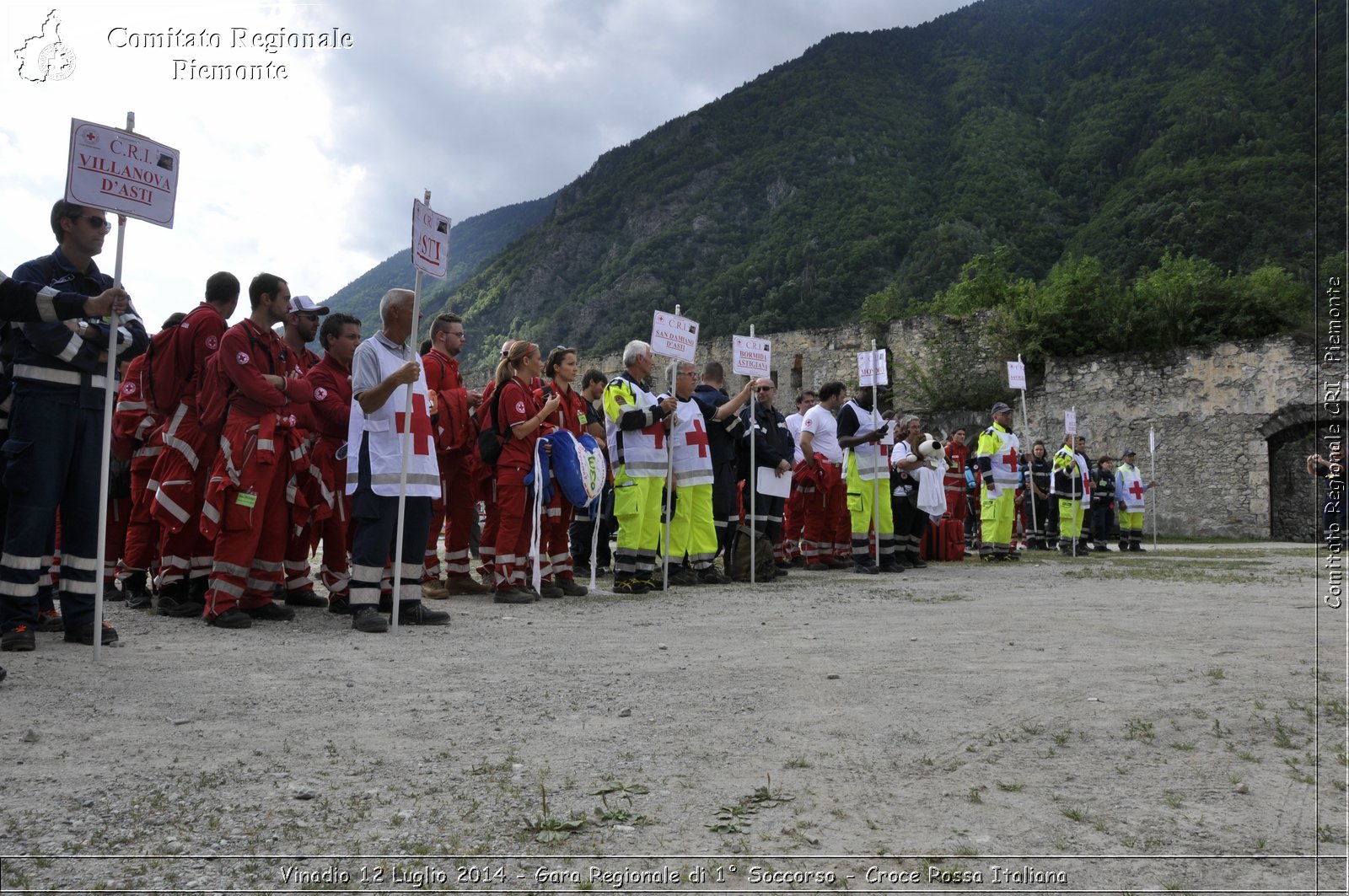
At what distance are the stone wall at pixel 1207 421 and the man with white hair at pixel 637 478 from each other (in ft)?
61.7

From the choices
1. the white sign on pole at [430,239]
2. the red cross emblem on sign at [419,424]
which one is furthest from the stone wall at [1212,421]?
the red cross emblem on sign at [419,424]

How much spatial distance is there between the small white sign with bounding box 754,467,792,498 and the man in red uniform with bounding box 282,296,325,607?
429 centimetres

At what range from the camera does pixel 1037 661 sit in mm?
4508

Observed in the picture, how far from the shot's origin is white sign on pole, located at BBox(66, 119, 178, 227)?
447 cm

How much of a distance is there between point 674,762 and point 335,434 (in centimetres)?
409

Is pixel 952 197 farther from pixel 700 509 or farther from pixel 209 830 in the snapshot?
pixel 209 830

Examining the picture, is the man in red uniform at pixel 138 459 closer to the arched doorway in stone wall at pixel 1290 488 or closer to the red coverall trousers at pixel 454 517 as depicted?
the red coverall trousers at pixel 454 517

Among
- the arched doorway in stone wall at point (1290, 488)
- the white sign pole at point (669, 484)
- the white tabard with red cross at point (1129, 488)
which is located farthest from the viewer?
the arched doorway in stone wall at point (1290, 488)

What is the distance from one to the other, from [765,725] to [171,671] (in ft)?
8.20

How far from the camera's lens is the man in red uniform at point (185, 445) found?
18.9 feet

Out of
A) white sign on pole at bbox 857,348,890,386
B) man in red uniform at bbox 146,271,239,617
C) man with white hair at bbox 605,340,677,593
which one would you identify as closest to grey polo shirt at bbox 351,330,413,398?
man in red uniform at bbox 146,271,239,617

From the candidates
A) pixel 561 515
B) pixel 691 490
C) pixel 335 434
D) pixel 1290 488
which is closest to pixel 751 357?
pixel 691 490

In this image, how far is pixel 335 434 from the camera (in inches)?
247

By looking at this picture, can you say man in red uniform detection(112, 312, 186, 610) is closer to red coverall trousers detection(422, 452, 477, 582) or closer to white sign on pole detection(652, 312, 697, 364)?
red coverall trousers detection(422, 452, 477, 582)
